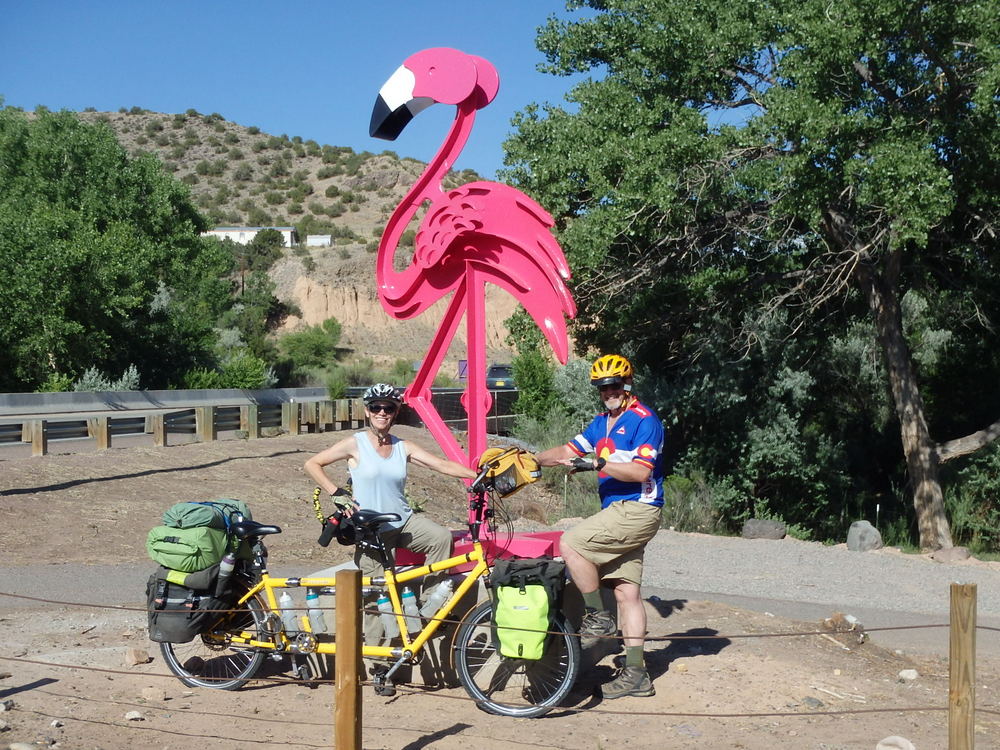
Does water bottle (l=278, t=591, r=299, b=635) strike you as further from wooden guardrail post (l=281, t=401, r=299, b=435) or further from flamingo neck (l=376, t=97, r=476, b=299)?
wooden guardrail post (l=281, t=401, r=299, b=435)

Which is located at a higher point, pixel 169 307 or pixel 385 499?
pixel 169 307

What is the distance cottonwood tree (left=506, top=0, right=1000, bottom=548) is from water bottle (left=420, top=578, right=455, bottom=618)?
27.4ft

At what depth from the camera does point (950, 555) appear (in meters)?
14.1

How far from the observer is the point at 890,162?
41.2 feet

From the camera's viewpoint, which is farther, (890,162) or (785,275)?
(785,275)

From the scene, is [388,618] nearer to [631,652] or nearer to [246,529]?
[246,529]

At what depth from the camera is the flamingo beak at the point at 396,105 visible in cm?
920

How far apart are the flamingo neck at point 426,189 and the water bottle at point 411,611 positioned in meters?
3.71

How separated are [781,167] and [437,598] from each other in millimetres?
9228

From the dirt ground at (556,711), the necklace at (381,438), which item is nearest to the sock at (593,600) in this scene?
the dirt ground at (556,711)

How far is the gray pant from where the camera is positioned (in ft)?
21.1

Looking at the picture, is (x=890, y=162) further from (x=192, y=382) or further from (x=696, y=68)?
(x=192, y=382)

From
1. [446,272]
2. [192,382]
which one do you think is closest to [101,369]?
[192,382]

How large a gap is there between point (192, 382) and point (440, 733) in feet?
105
